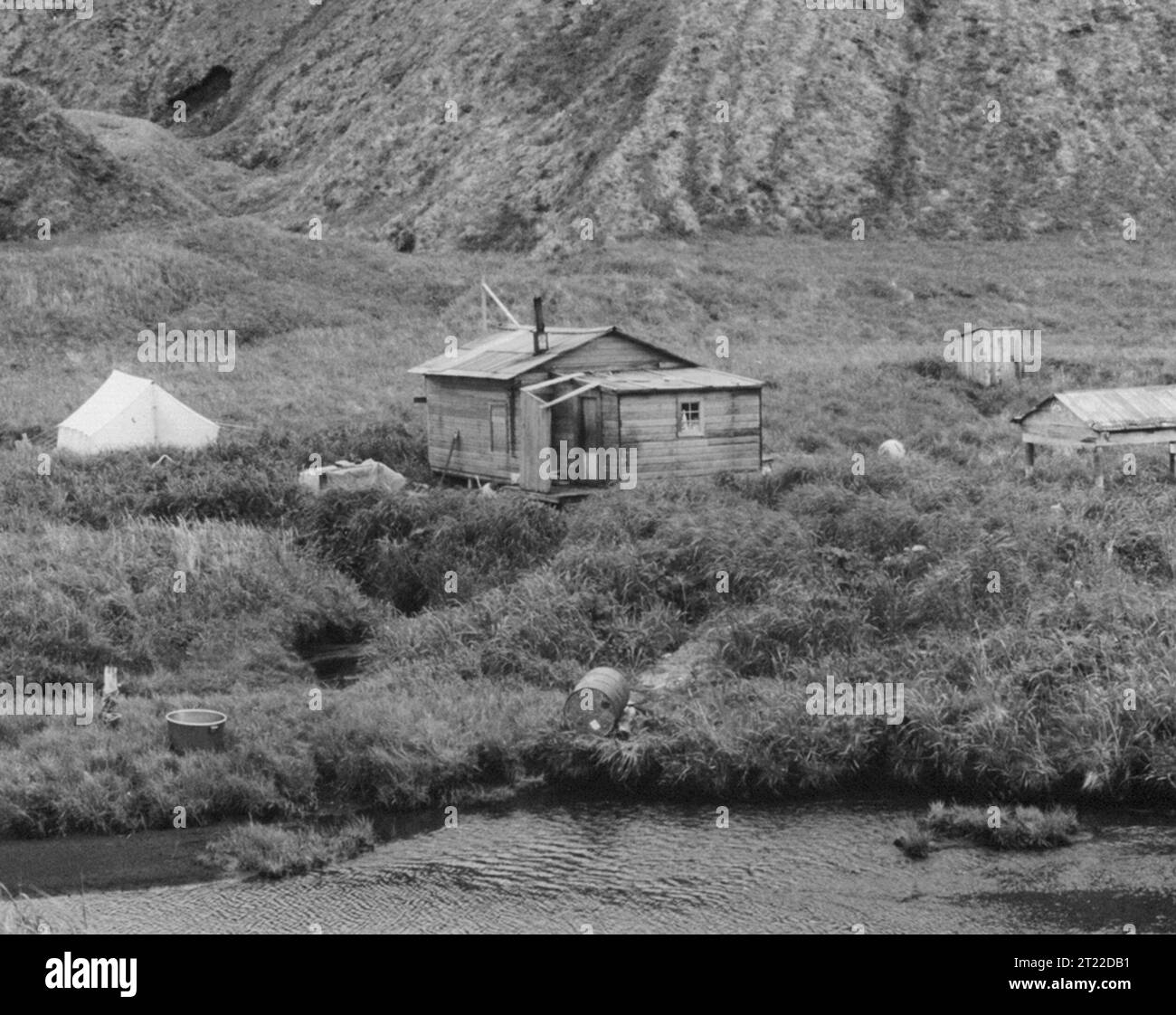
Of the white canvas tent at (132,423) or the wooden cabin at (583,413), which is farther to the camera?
the white canvas tent at (132,423)

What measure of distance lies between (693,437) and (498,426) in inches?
154

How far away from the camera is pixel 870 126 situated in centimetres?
6931

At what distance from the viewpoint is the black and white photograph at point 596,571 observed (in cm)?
2088

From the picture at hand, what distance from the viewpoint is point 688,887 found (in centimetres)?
2047

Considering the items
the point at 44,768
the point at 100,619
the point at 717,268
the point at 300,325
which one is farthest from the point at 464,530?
the point at 717,268

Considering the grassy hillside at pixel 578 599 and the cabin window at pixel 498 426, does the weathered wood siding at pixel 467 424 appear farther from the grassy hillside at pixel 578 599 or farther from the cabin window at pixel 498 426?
the grassy hillside at pixel 578 599

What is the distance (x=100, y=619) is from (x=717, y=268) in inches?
1292

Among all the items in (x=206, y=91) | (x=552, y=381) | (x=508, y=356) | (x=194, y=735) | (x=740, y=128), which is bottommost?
(x=194, y=735)

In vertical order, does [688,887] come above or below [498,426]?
below

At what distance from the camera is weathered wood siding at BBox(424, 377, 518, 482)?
34.9 m

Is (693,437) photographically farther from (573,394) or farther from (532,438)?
(532,438)

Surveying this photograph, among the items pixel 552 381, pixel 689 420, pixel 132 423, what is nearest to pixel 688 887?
pixel 689 420

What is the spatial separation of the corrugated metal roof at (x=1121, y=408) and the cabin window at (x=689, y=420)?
6367mm

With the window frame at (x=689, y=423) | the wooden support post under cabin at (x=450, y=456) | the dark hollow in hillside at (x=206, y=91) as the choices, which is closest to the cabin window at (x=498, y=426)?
the wooden support post under cabin at (x=450, y=456)
